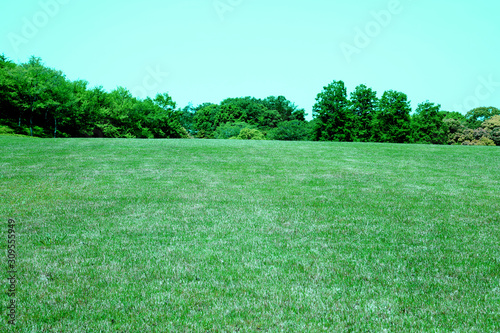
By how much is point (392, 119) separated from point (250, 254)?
74.7 metres

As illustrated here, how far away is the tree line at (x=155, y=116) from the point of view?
2408 inches

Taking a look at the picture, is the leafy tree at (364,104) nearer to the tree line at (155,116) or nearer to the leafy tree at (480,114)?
the tree line at (155,116)

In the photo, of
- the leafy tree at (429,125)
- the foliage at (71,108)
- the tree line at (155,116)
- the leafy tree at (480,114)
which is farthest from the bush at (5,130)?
the leafy tree at (480,114)

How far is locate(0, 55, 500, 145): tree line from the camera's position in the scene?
201ft

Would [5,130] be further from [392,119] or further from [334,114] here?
[392,119]

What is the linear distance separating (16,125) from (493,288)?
242 ft

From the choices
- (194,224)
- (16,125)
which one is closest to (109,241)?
(194,224)

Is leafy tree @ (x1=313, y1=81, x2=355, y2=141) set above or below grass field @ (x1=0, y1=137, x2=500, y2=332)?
above

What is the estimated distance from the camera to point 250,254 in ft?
21.9

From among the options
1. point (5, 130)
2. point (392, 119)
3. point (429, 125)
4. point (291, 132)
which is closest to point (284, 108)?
point (291, 132)

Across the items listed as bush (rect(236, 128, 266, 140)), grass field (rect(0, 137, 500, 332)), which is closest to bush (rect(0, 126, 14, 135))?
bush (rect(236, 128, 266, 140))

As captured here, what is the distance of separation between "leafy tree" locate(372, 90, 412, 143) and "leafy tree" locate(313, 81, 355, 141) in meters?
5.79

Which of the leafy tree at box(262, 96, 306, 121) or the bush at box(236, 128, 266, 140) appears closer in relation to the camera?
the bush at box(236, 128, 266, 140)

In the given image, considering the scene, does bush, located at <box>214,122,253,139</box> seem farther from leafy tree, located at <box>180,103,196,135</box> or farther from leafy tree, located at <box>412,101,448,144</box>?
leafy tree, located at <box>412,101,448,144</box>
